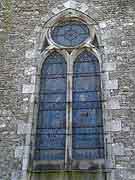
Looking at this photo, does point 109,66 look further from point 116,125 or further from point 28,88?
point 28,88

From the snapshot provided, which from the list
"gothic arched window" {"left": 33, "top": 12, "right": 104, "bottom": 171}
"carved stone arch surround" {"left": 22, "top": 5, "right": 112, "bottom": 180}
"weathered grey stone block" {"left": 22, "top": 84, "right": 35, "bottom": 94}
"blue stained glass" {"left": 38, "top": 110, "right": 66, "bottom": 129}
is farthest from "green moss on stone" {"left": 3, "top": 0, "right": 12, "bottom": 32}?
"blue stained glass" {"left": 38, "top": 110, "right": 66, "bottom": 129}

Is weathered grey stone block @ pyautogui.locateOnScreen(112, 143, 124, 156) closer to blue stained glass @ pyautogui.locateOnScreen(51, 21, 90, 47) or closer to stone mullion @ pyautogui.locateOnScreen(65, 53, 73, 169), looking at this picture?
stone mullion @ pyautogui.locateOnScreen(65, 53, 73, 169)

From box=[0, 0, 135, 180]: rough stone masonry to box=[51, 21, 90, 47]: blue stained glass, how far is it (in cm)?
28

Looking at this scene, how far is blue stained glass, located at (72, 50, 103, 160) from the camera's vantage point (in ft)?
17.3

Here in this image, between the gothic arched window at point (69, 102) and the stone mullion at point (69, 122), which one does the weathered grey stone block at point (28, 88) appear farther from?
the stone mullion at point (69, 122)

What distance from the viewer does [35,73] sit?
235 inches

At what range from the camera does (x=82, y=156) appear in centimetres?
521

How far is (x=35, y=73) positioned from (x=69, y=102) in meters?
0.87

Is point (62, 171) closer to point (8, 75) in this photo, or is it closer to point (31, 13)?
point (8, 75)

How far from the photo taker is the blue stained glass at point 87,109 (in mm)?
5281

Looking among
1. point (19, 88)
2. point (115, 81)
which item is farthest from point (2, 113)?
point (115, 81)

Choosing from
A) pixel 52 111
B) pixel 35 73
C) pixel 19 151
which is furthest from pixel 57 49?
pixel 19 151

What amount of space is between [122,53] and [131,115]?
1272 mm

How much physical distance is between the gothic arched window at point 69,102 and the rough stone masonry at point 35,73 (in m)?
0.20
